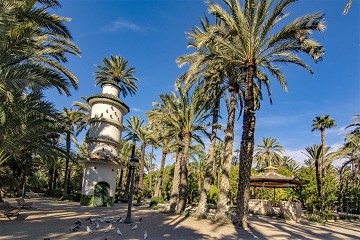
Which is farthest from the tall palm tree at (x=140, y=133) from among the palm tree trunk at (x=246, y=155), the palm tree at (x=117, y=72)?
the palm tree trunk at (x=246, y=155)

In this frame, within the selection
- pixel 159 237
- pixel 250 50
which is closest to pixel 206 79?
pixel 250 50

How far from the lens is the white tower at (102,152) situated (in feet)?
80.9

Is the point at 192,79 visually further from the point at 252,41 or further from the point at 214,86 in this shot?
the point at 252,41

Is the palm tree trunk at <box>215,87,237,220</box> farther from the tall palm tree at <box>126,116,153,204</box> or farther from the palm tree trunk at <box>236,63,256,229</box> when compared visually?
the tall palm tree at <box>126,116,153,204</box>

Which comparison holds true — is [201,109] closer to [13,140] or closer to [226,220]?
[226,220]

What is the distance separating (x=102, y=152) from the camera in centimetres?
2512

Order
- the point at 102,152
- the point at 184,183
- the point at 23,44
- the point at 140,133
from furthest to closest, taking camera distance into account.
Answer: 1. the point at 140,133
2. the point at 102,152
3. the point at 184,183
4. the point at 23,44

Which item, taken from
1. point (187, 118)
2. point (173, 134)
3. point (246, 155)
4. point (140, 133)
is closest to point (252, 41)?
point (246, 155)

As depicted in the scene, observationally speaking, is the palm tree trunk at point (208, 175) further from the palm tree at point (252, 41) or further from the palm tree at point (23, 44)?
the palm tree at point (23, 44)

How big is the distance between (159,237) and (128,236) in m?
1.19

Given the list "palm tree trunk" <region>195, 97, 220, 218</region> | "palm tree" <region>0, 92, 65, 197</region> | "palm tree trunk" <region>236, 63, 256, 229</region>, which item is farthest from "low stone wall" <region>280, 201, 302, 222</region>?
"palm tree" <region>0, 92, 65, 197</region>

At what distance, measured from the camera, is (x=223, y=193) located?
17656 mm

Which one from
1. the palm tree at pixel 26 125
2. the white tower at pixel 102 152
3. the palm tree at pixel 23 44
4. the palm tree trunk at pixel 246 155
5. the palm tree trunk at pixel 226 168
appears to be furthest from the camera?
the white tower at pixel 102 152

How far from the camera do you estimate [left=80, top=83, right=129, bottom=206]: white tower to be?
80.9ft
